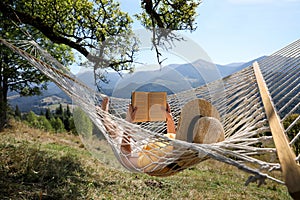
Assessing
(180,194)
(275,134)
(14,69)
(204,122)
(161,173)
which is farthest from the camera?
(14,69)

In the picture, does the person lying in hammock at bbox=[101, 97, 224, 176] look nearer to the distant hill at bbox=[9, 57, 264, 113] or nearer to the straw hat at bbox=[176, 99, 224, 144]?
the straw hat at bbox=[176, 99, 224, 144]

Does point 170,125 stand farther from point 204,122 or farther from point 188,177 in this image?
point 188,177

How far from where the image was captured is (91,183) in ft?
8.04

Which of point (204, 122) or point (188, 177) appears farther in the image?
point (188, 177)

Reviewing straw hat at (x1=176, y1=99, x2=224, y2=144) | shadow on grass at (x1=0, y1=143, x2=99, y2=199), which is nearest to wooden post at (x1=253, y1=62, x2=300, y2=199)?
straw hat at (x1=176, y1=99, x2=224, y2=144)

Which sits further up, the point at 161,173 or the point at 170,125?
the point at 170,125

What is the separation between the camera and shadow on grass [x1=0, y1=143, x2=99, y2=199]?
2023mm

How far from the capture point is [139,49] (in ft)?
10.2

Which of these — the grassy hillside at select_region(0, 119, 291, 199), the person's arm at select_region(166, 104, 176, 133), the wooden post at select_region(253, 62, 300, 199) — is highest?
the wooden post at select_region(253, 62, 300, 199)

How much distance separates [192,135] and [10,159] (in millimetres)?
2009

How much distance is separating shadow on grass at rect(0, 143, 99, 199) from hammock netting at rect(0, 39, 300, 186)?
71 centimetres

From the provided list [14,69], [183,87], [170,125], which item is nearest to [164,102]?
[170,125]

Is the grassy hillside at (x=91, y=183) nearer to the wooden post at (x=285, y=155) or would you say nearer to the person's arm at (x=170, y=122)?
the person's arm at (x=170, y=122)

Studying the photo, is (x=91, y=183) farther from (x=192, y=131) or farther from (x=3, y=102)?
(x=3, y=102)
